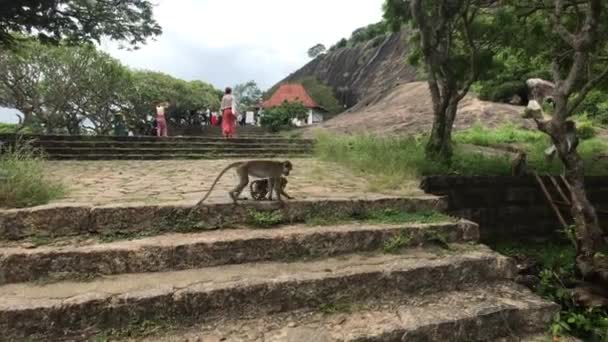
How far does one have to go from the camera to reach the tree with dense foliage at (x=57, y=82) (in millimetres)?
20609

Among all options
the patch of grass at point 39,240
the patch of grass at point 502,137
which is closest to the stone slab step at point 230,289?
the patch of grass at point 39,240

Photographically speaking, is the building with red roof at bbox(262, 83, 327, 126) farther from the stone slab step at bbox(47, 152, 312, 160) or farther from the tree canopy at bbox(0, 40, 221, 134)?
the stone slab step at bbox(47, 152, 312, 160)

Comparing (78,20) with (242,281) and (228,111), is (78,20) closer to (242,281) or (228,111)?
(228,111)

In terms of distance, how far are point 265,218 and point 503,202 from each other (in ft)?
13.9

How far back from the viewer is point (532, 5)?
722 centimetres

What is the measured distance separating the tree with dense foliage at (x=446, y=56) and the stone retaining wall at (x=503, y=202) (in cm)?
115

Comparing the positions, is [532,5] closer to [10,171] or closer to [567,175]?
[567,175]

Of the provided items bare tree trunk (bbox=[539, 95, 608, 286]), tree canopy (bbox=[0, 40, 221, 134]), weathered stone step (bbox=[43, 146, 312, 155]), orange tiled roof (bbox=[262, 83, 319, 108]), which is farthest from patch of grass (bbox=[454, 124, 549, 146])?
orange tiled roof (bbox=[262, 83, 319, 108])

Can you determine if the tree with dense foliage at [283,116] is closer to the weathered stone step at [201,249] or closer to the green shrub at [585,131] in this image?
the green shrub at [585,131]

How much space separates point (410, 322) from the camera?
2.95 m

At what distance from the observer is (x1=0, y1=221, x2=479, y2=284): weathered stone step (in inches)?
118

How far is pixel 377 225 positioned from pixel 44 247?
278 centimetres

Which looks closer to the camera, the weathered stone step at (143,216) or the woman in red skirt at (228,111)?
the weathered stone step at (143,216)

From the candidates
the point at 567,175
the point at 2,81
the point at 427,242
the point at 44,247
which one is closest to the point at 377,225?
the point at 427,242
